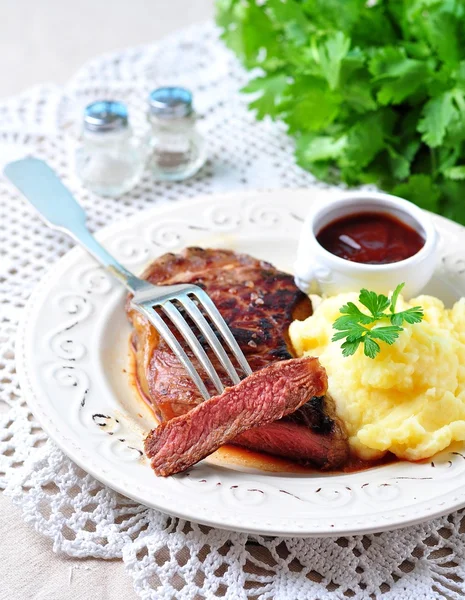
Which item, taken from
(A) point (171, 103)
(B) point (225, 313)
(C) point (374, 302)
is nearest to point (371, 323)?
(C) point (374, 302)

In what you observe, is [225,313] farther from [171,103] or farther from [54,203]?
[171,103]

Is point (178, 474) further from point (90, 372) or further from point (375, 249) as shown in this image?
point (375, 249)

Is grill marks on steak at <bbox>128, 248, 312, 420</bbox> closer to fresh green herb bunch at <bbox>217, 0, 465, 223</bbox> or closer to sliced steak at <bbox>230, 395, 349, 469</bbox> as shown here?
sliced steak at <bbox>230, 395, 349, 469</bbox>

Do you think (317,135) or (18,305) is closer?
(18,305)

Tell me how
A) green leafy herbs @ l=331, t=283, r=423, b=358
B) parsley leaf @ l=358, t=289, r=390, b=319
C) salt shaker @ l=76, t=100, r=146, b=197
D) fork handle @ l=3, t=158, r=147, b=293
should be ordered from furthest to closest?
salt shaker @ l=76, t=100, r=146, b=197 < fork handle @ l=3, t=158, r=147, b=293 < parsley leaf @ l=358, t=289, r=390, b=319 < green leafy herbs @ l=331, t=283, r=423, b=358

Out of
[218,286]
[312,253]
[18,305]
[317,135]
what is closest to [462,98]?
[317,135]

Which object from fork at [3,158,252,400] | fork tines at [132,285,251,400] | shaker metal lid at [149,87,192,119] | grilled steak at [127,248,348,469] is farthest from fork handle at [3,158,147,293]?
shaker metal lid at [149,87,192,119]

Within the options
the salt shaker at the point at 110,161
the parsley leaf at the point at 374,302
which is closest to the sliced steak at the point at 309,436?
the parsley leaf at the point at 374,302
